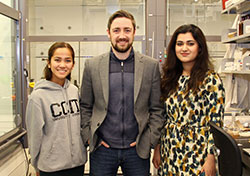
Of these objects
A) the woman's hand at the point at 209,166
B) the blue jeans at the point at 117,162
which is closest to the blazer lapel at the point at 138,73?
the blue jeans at the point at 117,162

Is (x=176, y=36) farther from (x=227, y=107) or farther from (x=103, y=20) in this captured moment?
(x=103, y=20)

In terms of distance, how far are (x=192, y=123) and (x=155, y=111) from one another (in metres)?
0.28

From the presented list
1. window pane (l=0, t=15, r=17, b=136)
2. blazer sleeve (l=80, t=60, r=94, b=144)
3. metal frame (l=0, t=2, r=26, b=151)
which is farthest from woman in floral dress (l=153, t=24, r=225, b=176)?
window pane (l=0, t=15, r=17, b=136)

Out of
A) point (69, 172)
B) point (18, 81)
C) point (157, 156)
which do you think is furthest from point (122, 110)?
point (18, 81)

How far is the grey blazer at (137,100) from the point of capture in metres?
1.70

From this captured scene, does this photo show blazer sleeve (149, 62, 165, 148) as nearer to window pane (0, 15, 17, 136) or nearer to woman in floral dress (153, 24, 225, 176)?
woman in floral dress (153, 24, 225, 176)

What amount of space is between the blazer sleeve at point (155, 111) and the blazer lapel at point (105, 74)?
1.06 ft

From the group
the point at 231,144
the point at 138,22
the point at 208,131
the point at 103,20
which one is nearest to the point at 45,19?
the point at 103,20

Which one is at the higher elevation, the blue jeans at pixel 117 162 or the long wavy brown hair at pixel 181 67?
the long wavy brown hair at pixel 181 67

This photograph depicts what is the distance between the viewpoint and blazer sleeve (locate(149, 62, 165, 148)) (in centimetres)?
173

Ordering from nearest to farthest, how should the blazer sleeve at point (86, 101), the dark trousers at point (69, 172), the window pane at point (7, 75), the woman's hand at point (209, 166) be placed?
the woman's hand at point (209, 166), the dark trousers at point (69, 172), the blazer sleeve at point (86, 101), the window pane at point (7, 75)

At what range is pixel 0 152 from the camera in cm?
257

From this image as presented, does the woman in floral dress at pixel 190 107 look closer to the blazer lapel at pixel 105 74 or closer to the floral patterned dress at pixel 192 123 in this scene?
the floral patterned dress at pixel 192 123

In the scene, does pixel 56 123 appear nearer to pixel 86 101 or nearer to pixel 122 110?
pixel 86 101
